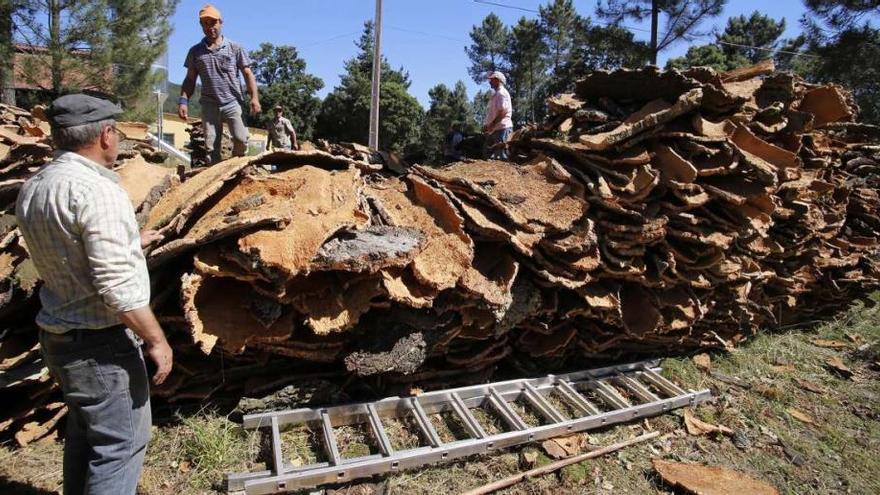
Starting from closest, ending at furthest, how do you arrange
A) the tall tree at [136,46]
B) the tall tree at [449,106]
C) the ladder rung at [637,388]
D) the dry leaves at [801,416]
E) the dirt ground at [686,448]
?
the dirt ground at [686,448], the ladder rung at [637,388], the dry leaves at [801,416], the tall tree at [136,46], the tall tree at [449,106]

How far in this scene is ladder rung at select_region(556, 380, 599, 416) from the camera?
3389mm

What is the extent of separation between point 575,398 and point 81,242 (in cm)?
304

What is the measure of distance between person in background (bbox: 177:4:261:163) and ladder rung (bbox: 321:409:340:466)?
3.22 meters

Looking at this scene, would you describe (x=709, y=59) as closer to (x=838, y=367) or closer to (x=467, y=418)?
(x=838, y=367)

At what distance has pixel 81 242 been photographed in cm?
177

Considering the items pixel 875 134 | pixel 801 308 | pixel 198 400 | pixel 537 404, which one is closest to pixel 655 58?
pixel 875 134

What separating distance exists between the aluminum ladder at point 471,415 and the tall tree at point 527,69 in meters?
28.4

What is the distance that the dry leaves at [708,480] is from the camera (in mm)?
2852

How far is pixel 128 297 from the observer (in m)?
1.77

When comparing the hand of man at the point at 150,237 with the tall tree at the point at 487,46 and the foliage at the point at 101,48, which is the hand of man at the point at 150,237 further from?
the tall tree at the point at 487,46

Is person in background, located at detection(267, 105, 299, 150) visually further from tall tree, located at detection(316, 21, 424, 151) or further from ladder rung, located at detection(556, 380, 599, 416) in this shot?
tall tree, located at detection(316, 21, 424, 151)

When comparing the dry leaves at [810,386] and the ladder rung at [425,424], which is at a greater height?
the ladder rung at [425,424]

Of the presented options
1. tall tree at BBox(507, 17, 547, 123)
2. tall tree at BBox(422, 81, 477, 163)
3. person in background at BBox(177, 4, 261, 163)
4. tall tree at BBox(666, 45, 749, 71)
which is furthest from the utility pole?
tall tree at BBox(422, 81, 477, 163)

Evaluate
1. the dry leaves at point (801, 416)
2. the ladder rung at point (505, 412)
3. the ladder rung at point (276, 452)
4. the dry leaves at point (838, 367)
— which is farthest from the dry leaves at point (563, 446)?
the dry leaves at point (838, 367)
